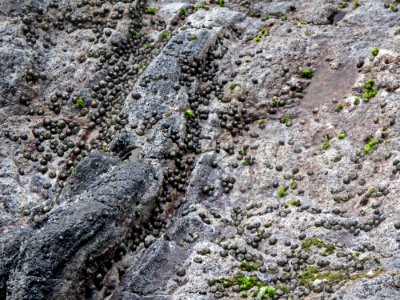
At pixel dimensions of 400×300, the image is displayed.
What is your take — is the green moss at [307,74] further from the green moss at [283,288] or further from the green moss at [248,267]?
the green moss at [283,288]

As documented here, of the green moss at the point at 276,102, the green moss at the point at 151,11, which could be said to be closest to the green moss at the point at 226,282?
the green moss at the point at 276,102

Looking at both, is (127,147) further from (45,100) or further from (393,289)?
(393,289)

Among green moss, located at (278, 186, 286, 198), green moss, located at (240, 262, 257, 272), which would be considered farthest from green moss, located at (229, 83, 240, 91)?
green moss, located at (240, 262, 257, 272)

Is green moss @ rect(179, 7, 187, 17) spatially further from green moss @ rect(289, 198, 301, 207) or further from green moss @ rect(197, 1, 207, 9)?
green moss @ rect(289, 198, 301, 207)

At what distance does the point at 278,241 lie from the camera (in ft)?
41.7

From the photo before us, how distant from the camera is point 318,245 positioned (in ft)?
39.8

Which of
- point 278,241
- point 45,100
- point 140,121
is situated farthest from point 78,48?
point 278,241

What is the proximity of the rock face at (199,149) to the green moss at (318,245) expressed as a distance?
1.5 inches

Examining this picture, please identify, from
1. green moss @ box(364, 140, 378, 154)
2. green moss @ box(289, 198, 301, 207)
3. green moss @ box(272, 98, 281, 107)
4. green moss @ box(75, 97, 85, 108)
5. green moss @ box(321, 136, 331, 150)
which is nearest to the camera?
green moss @ box(289, 198, 301, 207)

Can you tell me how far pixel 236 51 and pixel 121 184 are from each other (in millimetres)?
6137

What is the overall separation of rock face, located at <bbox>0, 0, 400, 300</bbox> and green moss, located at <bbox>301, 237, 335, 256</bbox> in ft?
0.12

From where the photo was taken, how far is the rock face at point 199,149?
39.7 feet

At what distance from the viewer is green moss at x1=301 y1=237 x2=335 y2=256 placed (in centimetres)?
1189

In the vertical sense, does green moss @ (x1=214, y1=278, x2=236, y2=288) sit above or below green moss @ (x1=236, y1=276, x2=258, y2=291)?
below
